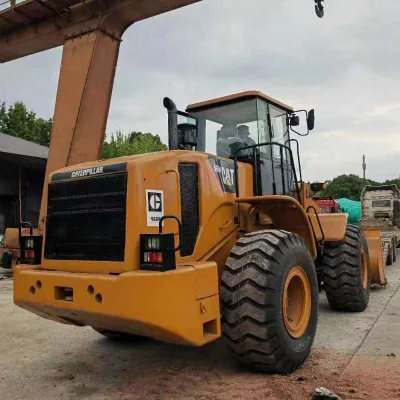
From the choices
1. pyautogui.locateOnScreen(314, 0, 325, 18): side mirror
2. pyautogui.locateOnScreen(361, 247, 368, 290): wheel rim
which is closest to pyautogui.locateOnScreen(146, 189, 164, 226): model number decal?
pyautogui.locateOnScreen(361, 247, 368, 290): wheel rim

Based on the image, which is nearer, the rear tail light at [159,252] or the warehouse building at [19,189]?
the rear tail light at [159,252]

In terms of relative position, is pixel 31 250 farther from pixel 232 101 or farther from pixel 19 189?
pixel 19 189

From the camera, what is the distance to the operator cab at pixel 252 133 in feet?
17.2

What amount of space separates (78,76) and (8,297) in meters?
4.38

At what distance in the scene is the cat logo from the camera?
4543mm

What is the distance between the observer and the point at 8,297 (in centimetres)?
857

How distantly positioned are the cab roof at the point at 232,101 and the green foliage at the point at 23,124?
95.0 ft

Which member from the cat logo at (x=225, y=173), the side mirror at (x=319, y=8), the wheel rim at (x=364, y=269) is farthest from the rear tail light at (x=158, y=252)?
the side mirror at (x=319, y=8)

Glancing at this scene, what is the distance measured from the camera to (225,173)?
4.67m

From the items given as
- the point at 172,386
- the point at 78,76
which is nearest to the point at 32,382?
the point at 172,386

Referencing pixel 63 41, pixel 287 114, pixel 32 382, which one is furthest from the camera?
pixel 63 41

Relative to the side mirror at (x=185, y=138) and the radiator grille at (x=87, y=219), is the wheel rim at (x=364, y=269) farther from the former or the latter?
the radiator grille at (x=87, y=219)

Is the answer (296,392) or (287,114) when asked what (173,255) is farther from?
(287,114)

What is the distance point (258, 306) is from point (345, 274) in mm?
2689
